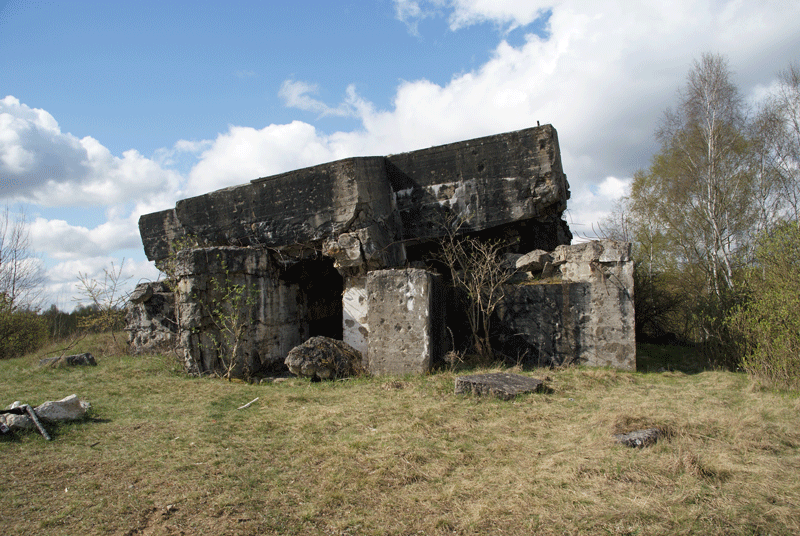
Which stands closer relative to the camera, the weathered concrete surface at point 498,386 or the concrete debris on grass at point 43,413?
the concrete debris on grass at point 43,413

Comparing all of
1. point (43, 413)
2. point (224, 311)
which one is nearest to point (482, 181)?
point (224, 311)

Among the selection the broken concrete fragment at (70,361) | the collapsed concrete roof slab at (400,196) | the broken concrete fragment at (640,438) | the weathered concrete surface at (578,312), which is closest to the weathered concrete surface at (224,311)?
the collapsed concrete roof slab at (400,196)

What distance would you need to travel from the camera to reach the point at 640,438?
3828 millimetres

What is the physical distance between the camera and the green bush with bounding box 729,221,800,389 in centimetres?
547

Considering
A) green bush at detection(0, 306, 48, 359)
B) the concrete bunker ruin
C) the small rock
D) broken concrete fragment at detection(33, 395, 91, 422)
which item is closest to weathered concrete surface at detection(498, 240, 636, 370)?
the concrete bunker ruin

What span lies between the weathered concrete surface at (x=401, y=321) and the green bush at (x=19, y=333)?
10966 mm

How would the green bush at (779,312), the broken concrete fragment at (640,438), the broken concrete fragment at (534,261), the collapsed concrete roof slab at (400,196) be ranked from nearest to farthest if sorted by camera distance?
the broken concrete fragment at (640,438) < the green bush at (779,312) < the broken concrete fragment at (534,261) < the collapsed concrete roof slab at (400,196)

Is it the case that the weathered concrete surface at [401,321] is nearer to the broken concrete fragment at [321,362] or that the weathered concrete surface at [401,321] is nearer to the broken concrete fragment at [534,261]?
→ the broken concrete fragment at [321,362]

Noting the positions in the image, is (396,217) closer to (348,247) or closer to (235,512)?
(348,247)

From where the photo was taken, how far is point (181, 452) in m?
3.98

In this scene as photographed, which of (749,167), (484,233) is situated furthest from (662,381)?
(749,167)

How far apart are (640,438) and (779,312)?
3.24m

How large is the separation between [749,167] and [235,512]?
14068 millimetres

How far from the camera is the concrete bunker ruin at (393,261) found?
7.13m
